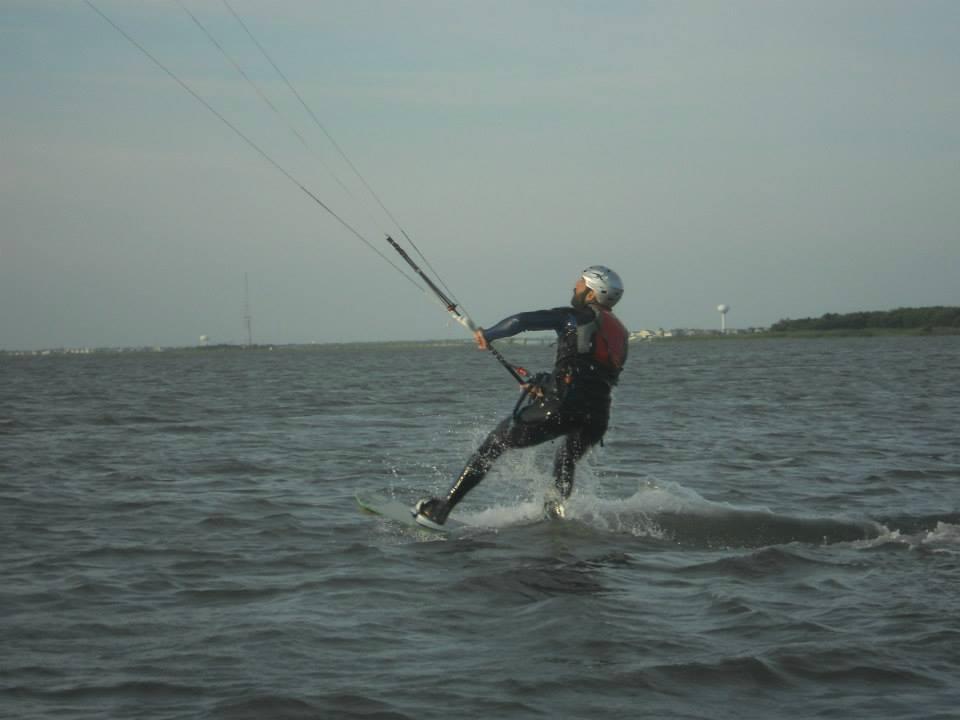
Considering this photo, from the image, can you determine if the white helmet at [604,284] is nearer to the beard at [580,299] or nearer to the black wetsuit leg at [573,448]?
the beard at [580,299]

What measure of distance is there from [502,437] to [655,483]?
391 cm

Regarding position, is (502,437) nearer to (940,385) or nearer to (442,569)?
(442,569)

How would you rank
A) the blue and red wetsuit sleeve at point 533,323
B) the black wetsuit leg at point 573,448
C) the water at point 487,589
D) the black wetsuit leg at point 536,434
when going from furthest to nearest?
the black wetsuit leg at point 573,448, the black wetsuit leg at point 536,434, the blue and red wetsuit sleeve at point 533,323, the water at point 487,589

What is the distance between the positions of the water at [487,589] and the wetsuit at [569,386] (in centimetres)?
80

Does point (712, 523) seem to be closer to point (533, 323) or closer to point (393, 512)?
point (533, 323)

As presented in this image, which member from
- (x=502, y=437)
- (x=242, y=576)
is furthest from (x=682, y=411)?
(x=242, y=576)

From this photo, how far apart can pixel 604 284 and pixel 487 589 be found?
2812mm

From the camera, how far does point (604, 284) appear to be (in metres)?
9.23

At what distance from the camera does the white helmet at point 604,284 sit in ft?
30.3

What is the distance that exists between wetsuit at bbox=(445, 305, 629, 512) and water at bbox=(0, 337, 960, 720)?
80cm

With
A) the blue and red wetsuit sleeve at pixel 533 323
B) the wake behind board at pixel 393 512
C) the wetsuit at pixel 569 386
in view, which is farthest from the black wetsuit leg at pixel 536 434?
the blue and red wetsuit sleeve at pixel 533 323

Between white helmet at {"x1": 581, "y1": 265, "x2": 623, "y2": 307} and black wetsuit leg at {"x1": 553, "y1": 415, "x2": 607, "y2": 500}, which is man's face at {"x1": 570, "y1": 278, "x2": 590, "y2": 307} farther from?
black wetsuit leg at {"x1": 553, "y1": 415, "x2": 607, "y2": 500}

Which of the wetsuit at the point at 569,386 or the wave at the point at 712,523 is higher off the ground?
the wetsuit at the point at 569,386

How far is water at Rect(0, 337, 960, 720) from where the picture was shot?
17.9ft
